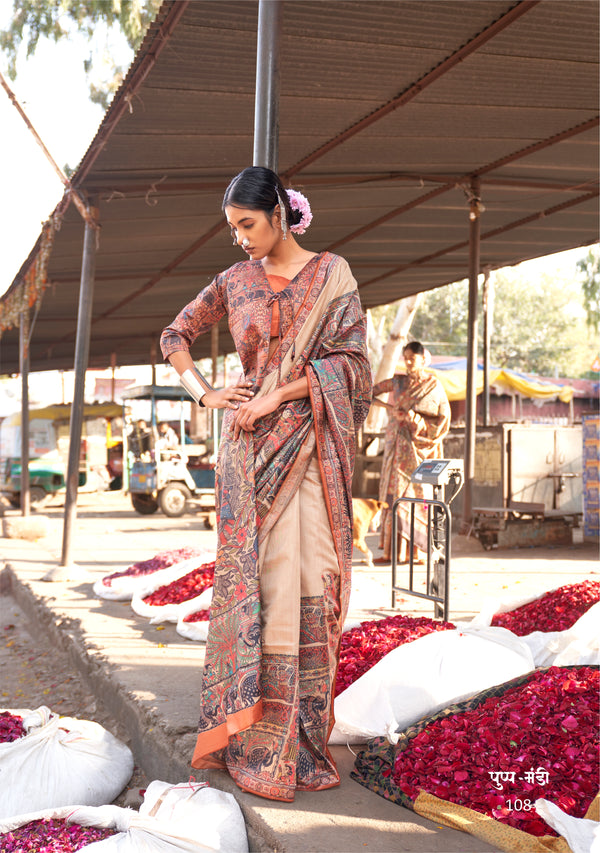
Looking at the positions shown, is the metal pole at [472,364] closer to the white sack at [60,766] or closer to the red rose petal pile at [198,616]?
the red rose petal pile at [198,616]

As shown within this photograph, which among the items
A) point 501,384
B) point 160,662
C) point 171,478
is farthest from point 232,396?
point 501,384

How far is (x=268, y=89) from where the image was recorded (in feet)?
11.3

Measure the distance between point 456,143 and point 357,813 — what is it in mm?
6248

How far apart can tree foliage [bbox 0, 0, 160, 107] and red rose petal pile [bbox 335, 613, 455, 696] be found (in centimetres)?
1822

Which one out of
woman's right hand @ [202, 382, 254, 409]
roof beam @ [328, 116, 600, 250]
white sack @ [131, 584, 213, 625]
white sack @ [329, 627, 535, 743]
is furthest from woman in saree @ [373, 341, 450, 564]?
woman's right hand @ [202, 382, 254, 409]

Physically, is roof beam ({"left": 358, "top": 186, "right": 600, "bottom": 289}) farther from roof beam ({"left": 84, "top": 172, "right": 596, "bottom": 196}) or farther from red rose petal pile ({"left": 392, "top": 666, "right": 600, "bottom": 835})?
red rose petal pile ({"left": 392, "top": 666, "right": 600, "bottom": 835})

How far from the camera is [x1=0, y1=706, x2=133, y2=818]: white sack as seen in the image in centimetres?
281

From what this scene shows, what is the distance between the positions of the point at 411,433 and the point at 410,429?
4 centimetres

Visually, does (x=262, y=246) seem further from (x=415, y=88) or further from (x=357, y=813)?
(x=415, y=88)

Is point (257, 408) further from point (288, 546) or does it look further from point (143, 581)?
point (143, 581)

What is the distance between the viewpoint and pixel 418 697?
2998 millimetres

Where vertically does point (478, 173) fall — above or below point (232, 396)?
above

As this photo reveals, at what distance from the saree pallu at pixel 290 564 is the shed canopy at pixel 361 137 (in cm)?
294

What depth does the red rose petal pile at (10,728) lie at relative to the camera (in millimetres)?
3279
